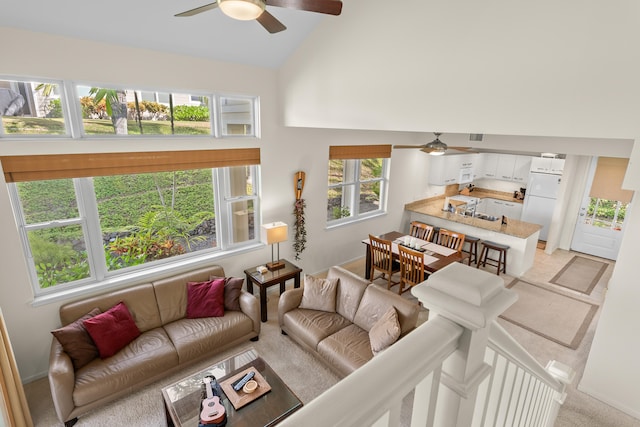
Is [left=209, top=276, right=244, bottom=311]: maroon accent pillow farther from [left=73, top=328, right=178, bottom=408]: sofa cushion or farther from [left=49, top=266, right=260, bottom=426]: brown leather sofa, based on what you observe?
[left=73, top=328, right=178, bottom=408]: sofa cushion

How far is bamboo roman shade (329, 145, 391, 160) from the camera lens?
17.9 ft

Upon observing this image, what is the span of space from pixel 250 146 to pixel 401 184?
350cm

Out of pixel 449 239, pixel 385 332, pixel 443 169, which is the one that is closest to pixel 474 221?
pixel 449 239

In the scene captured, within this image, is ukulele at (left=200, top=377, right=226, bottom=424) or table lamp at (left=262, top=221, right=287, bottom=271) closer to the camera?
ukulele at (left=200, top=377, right=226, bottom=424)

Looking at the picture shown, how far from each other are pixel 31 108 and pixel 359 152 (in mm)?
4338

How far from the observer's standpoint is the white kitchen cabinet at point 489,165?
8.20 m

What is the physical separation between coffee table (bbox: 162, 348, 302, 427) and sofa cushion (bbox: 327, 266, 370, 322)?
1.16 m

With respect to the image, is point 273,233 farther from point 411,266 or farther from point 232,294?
point 411,266

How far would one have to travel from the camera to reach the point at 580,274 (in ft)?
19.7

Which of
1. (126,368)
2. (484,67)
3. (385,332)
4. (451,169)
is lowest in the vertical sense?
(126,368)

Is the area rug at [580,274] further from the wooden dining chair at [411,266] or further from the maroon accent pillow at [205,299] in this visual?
the maroon accent pillow at [205,299]

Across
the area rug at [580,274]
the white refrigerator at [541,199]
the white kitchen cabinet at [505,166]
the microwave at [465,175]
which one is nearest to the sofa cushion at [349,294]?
the area rug at [580,274]

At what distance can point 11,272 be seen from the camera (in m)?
3.16

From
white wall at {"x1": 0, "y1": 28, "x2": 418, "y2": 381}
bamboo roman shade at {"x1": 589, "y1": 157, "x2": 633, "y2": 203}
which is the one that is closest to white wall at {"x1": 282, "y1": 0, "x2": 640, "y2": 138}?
white wall at {"x1": 0, "y1": 28, "x2": 418, "y2": 381}
